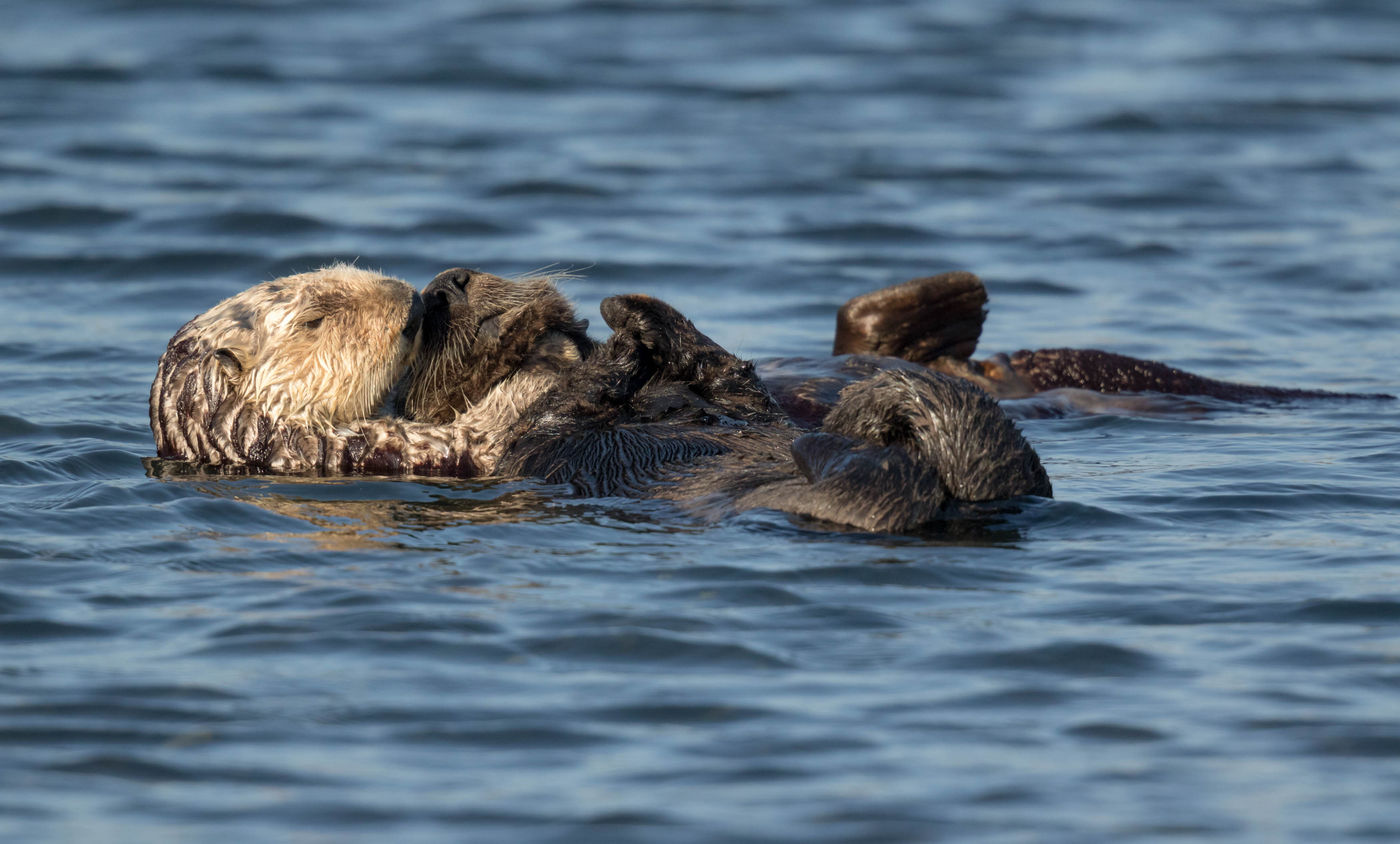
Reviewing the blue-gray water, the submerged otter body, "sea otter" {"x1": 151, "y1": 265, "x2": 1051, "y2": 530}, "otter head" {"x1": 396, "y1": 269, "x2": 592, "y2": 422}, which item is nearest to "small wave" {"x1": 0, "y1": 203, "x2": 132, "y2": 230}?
the blue-gray water

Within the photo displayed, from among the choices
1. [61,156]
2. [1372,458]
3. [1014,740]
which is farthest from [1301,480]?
[61,156]

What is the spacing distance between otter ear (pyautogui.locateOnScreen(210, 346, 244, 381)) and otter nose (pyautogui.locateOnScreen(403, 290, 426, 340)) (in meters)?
0.56

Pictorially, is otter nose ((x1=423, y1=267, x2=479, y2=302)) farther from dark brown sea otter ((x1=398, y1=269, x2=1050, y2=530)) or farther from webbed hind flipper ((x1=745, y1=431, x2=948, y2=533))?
webbed hind flipper ((x1=745, y1=431, x2=948, y2=533))

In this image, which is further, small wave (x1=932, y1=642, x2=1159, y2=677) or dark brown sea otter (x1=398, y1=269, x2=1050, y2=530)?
dark brown sea otter (x1=398, y1=269, x2=1050, y2=530)

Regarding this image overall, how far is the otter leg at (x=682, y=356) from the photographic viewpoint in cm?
512

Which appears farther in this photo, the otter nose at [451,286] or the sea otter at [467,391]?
the otter nose at [451,286]

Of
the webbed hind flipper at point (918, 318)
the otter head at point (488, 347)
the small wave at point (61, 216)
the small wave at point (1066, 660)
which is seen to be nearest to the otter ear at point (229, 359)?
the otter head at point (488, 347)

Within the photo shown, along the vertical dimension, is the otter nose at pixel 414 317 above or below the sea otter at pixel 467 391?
above

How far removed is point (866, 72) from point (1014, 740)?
13.3m

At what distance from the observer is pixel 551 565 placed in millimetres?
4375

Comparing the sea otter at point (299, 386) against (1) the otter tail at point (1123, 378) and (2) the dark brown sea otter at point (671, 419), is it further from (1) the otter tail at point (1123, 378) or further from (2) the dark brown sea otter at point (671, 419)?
(1) the otter tail at point (1123, 378)

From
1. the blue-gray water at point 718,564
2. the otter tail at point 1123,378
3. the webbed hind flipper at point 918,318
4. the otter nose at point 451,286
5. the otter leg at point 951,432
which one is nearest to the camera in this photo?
the blue-gray water at point 718,564

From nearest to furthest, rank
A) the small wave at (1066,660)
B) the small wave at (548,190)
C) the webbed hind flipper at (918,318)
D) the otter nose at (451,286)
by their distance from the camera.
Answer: the small wave at (1066,660), the otter nose at (451,286), the webbed hind flipper at (918,318), the small wave at (548,190)

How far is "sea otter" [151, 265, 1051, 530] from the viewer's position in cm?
498
